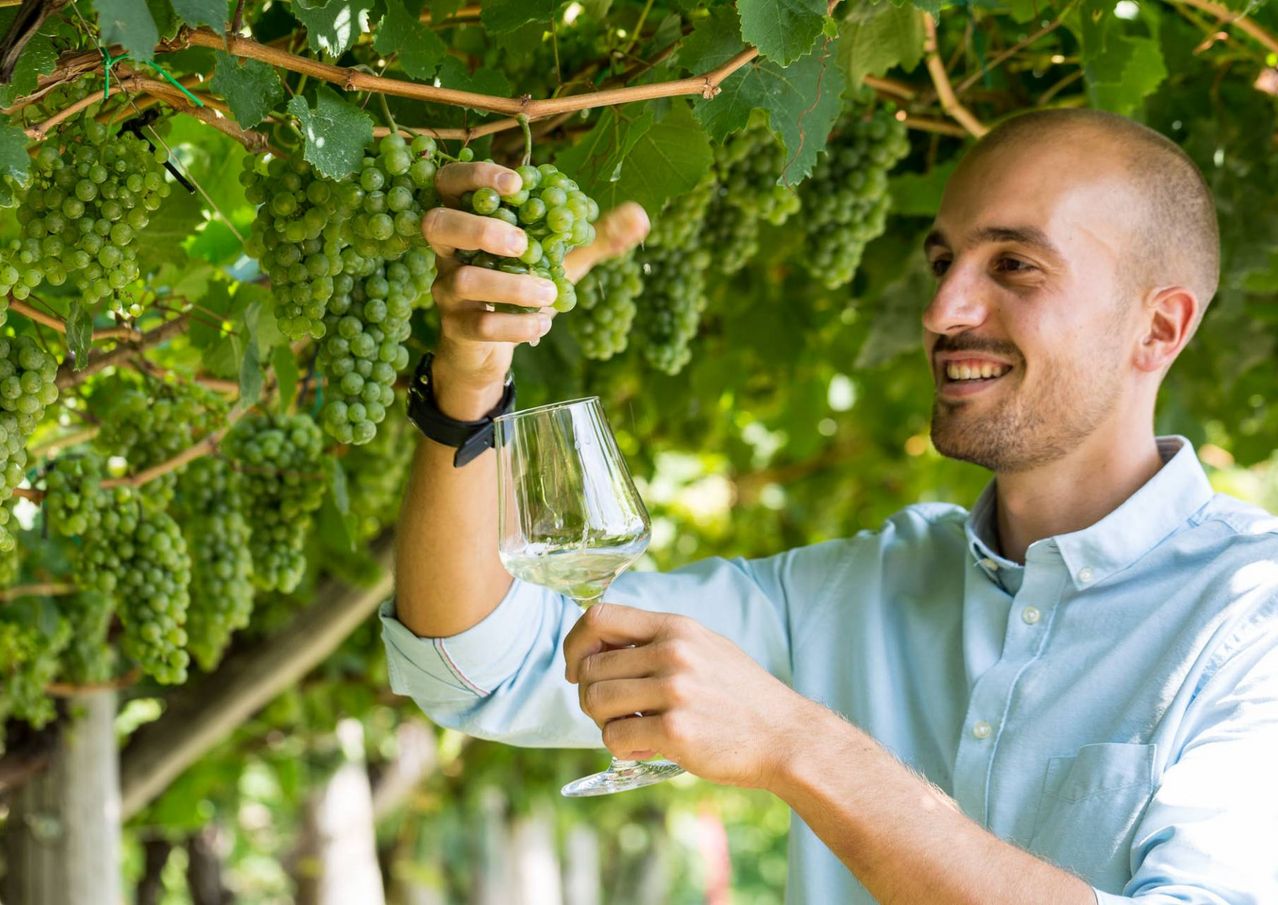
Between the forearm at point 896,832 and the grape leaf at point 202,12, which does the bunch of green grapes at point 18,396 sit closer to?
the grape leaf at point 202,12

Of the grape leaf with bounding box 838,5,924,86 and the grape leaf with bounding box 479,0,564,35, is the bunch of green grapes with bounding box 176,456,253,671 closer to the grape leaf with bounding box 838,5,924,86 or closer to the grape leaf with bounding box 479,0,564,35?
→ the grape leaf with bounding box 479,0,564,35

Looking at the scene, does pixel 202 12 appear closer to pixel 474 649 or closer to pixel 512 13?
pixel 512 13

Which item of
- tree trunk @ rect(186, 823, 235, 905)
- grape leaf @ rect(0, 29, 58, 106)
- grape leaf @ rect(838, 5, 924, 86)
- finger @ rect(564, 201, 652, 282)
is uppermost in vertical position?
grape leaf @ rect(838, 5, 924, 86)

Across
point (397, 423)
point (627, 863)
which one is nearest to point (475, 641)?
point (397, 423)

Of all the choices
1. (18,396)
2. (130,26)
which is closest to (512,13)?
(130,26)

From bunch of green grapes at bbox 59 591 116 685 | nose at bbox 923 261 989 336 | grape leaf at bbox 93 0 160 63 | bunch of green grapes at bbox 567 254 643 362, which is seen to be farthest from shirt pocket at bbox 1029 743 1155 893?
bunch of green grapes at bbox 59 591 116 685

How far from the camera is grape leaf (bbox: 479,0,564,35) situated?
188 centimetres

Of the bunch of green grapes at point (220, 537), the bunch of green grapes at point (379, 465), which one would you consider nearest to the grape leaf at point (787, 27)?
the bunch of green grapes at point (220, 537)

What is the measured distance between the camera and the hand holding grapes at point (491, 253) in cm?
145

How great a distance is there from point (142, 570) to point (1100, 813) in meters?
1.58

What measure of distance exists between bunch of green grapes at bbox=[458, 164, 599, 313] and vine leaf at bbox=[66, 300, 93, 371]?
0.60 m

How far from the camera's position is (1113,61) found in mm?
2553

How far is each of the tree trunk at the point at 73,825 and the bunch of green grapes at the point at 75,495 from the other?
5.07 ft

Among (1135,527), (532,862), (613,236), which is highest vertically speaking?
A: (613,236)
